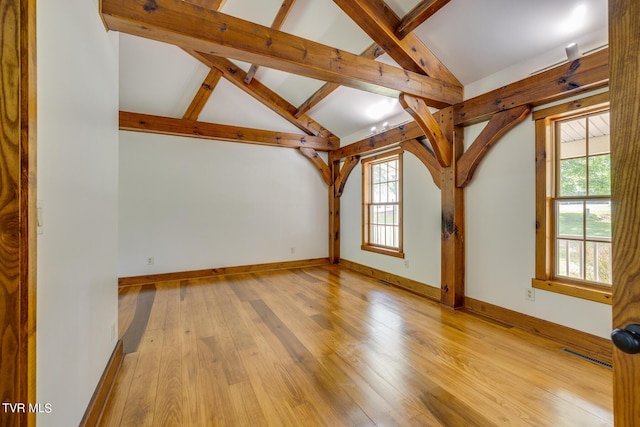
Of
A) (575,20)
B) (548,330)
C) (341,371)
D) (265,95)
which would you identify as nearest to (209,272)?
(265,95)

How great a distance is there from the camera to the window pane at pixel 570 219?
2.42 meters

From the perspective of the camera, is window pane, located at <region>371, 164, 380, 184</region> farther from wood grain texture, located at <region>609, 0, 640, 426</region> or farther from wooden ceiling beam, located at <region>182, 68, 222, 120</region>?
wood grain texture, located at <region>609, 0, 640, 426</region>

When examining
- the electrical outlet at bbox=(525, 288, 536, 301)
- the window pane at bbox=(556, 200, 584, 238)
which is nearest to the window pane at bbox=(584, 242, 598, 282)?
the window pane at bbox=(556, 200, 584, 238)

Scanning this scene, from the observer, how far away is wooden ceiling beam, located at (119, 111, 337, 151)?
13.8ft

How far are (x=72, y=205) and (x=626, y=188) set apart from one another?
1.93m

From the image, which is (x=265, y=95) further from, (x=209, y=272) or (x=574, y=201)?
(x=574, y=201)

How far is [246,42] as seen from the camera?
2154 mm

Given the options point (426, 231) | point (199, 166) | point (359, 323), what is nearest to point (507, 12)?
point (426, 231)

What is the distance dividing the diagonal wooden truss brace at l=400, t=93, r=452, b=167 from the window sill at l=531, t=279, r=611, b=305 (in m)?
1.55

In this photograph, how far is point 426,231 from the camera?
3.75 m

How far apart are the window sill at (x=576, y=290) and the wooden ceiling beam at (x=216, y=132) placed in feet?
13.3

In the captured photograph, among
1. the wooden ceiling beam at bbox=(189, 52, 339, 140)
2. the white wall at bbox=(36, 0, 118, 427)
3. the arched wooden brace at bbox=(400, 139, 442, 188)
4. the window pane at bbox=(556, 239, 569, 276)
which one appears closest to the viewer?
the white wall at bbox=(36, 0, 118, 427)

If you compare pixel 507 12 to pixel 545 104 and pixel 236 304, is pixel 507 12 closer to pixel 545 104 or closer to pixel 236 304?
pixel 545 104

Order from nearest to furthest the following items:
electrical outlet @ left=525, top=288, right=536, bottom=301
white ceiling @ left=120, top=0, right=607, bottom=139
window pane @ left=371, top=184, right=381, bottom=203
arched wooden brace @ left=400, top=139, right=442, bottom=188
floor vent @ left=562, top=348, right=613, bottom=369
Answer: floor vent @ left=562, top=348, right=613, bottom=369 → white ceiling @ left=120, top=0, right=607, bottom=139 → electrical outlet @ left=525, top=288, right=536, bottom=301 → arched wooden brace @ left=400, top=139, right=442, bottom=188 → window pane @ left=371, top=184, right=381, bottom=203
